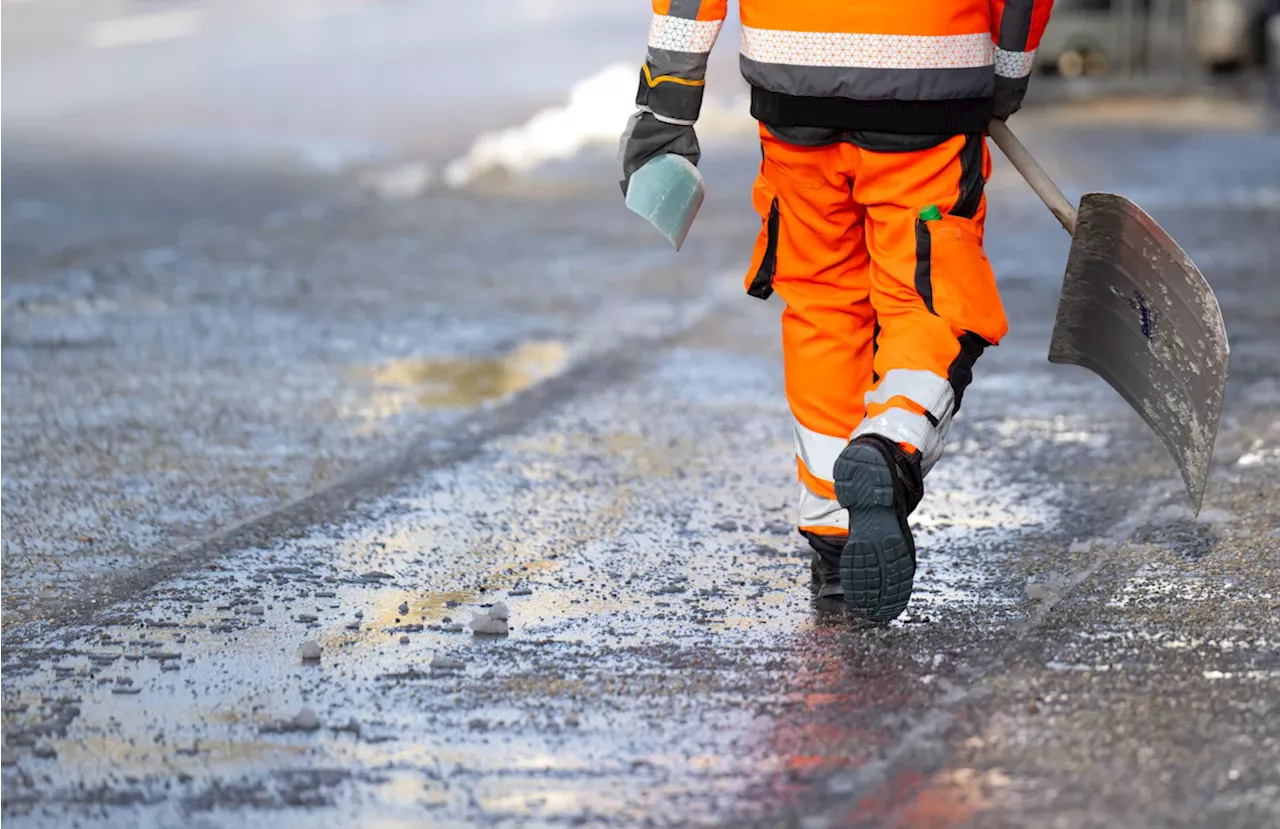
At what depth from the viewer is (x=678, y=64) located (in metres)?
4.07

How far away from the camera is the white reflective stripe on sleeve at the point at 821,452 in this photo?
418 centimetres

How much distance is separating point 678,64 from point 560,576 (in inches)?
44.4

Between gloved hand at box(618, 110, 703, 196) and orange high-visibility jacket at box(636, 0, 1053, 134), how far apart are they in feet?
0.15

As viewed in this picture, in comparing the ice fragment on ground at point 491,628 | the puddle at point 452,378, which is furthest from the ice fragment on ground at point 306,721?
the puddle at point 452,378

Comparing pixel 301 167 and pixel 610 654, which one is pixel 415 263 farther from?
pixel 610 654

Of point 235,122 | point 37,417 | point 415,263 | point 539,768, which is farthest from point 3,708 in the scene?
point 235,122

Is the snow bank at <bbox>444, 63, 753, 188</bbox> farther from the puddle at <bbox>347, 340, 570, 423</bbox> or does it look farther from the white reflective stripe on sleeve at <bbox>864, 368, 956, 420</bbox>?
the white reflective stripe on sleeve at <bbox>864, 368, 956, 420</bbox>

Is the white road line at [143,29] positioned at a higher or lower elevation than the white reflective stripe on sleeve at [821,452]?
lower

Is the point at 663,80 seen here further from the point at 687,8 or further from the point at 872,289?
the point at 872,289

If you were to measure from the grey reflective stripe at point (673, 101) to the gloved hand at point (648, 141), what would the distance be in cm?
→ 2

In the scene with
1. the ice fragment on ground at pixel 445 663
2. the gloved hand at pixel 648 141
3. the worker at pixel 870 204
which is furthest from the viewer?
the gloved hand at pixel 648 141

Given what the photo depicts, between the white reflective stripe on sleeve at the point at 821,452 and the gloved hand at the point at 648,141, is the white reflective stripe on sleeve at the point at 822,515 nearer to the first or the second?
the white reflective stripe on sleeve at the point at 821,452

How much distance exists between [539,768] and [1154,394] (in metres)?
1.77

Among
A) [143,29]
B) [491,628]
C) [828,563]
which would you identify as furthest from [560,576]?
[143,29]
